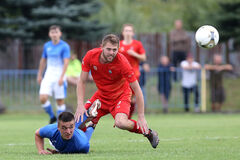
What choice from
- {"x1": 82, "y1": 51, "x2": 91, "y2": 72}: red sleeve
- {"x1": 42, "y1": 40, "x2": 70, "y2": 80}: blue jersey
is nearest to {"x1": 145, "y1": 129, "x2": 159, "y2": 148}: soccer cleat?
{"x1": 82, "y1": 51, "x2": 91, "y2": 72}: red sleeve

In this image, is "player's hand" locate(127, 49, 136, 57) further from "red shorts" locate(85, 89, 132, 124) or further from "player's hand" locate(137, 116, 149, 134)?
"player's hand" locate(137, 116, 149, 134)

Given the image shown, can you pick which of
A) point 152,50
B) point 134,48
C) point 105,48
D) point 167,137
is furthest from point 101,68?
point 152,50

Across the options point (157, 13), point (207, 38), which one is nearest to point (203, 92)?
point (207, 38)

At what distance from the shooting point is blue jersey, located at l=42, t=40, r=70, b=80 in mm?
13195

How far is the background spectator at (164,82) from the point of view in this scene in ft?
65.6

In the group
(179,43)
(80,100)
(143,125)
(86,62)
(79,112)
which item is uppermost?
(179,43)

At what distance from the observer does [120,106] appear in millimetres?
8281

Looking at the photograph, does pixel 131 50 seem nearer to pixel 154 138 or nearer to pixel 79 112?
pixel 79 112

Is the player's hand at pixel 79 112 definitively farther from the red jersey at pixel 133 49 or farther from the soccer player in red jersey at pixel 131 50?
the red jersey at pixel 133 49

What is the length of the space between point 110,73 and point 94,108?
65 cm

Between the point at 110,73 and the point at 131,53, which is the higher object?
the point at 131,53

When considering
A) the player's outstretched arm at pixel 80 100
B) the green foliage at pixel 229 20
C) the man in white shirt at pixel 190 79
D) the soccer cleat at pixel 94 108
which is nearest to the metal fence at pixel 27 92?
the man in white shirt at pixel 190 79

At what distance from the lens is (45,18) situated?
78.9ft

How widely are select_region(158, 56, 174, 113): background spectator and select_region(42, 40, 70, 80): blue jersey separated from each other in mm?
7494
